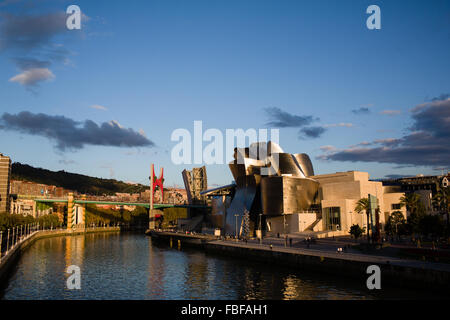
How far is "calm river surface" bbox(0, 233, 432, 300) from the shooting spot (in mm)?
30156

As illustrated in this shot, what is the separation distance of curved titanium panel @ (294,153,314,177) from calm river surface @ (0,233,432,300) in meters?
45.6

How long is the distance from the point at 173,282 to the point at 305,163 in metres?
62.5

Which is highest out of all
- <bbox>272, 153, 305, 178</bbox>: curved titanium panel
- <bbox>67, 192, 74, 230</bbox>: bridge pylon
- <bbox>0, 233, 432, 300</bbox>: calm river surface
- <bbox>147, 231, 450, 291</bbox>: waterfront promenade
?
<bbox>272, 153, 305, 178</bbox>: curved titanium panel

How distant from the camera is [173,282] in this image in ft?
120

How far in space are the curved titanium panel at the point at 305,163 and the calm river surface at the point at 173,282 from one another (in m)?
45.6

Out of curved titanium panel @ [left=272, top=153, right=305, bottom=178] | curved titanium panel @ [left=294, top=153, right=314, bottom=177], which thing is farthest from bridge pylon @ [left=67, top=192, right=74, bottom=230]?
curved titanium panel @ [left=294, top=153, right=314, bottom=177]

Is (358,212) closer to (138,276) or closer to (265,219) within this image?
(265,219)

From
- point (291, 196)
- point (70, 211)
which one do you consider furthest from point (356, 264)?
point (70, 211)

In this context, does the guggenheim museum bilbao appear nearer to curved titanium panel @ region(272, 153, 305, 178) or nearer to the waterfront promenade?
curved titanium panel @ region(272, 153, 305, 178)

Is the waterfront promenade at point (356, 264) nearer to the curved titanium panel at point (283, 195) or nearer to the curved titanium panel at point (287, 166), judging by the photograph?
the curved titanium panel at point (283, 195)

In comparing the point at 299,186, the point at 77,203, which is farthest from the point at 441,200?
the point at 77,203

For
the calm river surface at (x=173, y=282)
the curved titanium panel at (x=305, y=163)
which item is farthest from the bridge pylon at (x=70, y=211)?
the curved titanium panel at (x=305, y=163)
